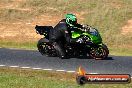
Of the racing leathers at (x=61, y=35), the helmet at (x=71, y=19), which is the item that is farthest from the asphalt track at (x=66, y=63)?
the helmet at (x=71, y=19)

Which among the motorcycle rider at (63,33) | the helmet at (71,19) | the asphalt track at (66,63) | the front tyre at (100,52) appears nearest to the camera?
the asphalt track at (66,63)

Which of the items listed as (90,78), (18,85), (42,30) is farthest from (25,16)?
(90,78)

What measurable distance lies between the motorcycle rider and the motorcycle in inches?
8.1

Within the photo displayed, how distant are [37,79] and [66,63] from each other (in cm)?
390

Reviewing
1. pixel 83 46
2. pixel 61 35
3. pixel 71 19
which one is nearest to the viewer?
pixel 71 19

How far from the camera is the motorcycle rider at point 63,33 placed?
1931 centimetres

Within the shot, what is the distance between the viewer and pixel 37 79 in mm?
14906

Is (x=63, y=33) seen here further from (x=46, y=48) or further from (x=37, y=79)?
(x=37, y=79)

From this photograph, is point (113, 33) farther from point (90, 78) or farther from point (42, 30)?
point (90, 78)

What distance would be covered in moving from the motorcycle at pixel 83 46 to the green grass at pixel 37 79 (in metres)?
3.00

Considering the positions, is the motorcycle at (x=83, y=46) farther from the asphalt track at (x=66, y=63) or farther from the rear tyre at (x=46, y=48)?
the asphalt track at (x=66, y=63)

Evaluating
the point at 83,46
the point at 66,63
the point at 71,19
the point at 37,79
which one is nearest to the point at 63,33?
the point at 71,19

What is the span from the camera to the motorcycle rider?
19312 mm

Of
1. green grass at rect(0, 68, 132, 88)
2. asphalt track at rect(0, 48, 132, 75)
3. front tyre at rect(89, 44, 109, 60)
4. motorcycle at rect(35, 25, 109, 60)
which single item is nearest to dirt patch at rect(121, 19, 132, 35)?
asphalt track at rect(0, 48, 132, 75)
